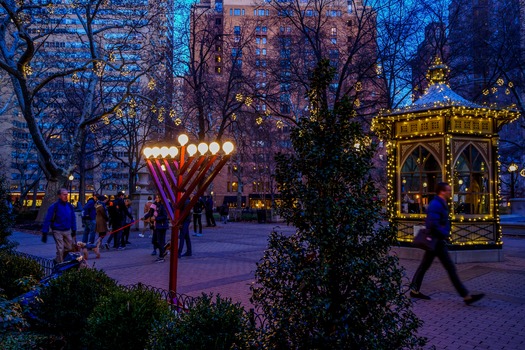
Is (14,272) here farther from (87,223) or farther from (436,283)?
(436,283)

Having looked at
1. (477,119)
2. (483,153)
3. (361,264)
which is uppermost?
(477,119)

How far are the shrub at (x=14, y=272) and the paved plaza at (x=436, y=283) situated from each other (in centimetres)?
112

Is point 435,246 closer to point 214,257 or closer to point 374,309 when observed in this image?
point 374,309

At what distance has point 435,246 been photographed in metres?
7.09

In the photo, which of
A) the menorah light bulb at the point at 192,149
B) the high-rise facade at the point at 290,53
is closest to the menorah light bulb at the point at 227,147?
the menorah light bulb at the point at 192,149

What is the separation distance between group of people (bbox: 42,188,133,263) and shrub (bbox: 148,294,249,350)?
6.91 meters

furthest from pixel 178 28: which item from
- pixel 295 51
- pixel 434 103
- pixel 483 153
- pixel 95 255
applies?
pixel 483 153

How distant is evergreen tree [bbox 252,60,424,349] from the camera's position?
10.4 feet

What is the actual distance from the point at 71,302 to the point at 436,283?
7.79 m

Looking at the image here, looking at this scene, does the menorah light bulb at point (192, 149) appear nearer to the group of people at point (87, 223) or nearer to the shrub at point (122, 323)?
the shrub at point (122, 323)

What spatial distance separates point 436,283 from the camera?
920 cm

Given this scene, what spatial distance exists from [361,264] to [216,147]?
4074 mm

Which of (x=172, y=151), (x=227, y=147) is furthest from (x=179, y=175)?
(x=227, y=147)

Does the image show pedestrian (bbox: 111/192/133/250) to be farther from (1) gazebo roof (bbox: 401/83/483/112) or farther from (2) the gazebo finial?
(2) the gazebo finial
